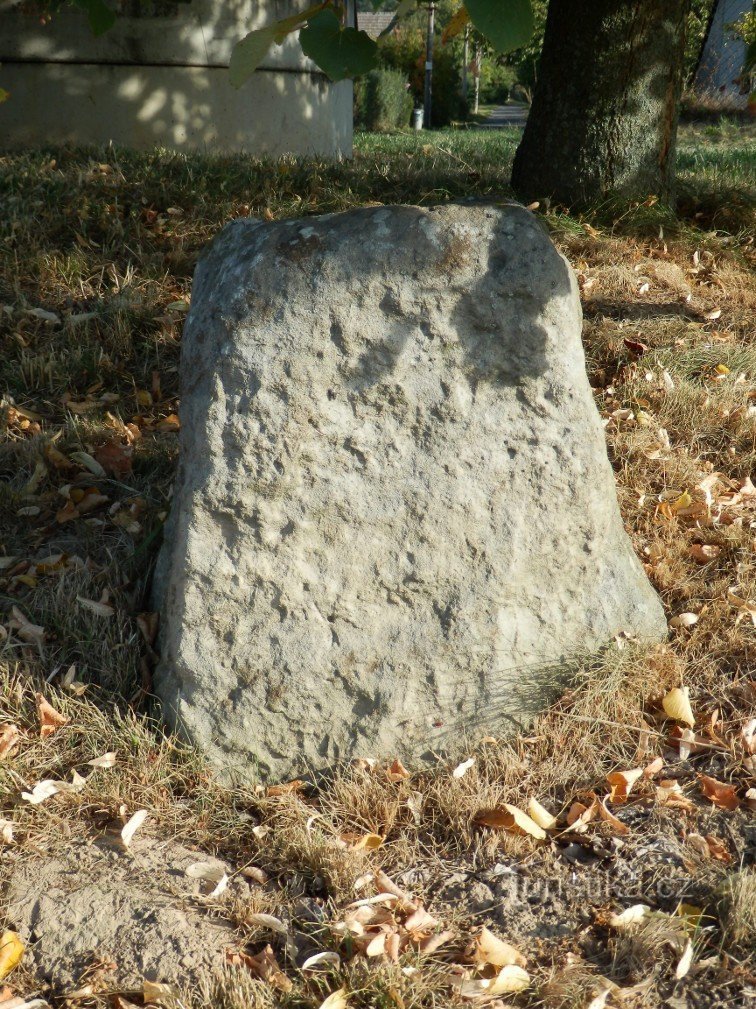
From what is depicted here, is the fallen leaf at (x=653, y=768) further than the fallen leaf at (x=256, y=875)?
Yes

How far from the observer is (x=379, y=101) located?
2294 cm

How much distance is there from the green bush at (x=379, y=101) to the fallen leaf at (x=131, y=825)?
22355 mm

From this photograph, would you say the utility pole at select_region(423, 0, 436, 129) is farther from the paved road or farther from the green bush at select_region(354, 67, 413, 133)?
the green bush at select_region(354, 67, 413, 133)

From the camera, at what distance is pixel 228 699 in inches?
101

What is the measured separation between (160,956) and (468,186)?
199 inches

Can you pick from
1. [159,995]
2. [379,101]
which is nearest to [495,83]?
[379,101]

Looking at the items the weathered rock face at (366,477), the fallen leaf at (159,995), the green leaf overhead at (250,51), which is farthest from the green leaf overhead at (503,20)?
the fallen leaf at (159,995)

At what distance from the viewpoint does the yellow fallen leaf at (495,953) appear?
212 cm

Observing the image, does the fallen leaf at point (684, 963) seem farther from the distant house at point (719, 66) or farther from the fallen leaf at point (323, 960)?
the distant house at point (719, 66)

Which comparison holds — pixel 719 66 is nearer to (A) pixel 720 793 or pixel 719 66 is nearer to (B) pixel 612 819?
(A) pixel 720 793

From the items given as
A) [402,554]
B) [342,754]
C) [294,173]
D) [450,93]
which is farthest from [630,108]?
[450,93]

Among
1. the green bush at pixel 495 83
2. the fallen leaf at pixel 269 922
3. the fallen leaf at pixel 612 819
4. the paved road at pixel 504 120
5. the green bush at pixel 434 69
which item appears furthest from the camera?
the green bush at pixel 495 83

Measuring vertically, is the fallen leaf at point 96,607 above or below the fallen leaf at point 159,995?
above

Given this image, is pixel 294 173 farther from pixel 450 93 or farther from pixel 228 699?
pixel 450 93
